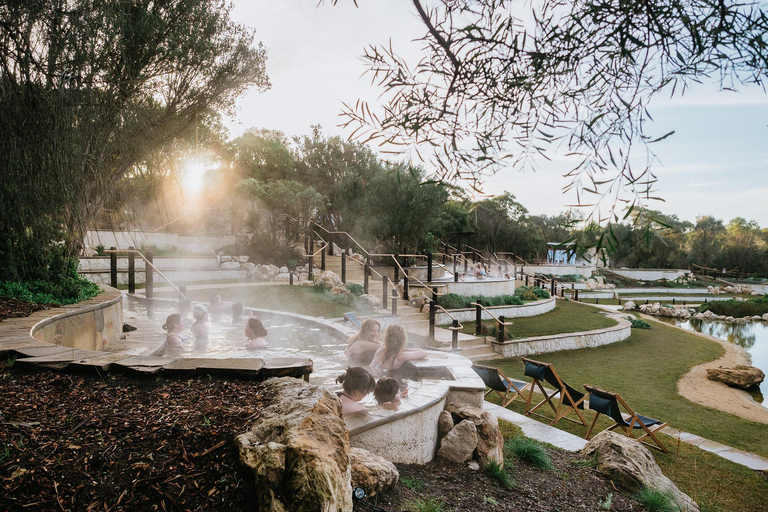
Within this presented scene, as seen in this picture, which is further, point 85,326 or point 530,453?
point 85,326

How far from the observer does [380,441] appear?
3.45 m

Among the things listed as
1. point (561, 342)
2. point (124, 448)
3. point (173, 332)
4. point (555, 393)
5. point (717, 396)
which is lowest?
point (717, 396)

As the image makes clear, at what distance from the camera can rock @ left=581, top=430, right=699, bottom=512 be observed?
12.7 ft

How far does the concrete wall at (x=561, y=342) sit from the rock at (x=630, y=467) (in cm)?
659

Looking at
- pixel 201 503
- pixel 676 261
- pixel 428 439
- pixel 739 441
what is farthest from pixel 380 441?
pixel 676 261

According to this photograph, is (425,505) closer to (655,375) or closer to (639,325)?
(655,375)

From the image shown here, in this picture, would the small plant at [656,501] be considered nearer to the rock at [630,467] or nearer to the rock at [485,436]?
the rock at [630,467]

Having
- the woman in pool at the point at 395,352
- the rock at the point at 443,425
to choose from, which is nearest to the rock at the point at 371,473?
the rock at the point at 443,425

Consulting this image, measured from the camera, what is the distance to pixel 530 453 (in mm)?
4148

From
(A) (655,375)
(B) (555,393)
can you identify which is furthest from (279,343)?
(A) (655,375)

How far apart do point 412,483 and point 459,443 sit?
0.77 meters

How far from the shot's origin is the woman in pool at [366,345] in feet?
19.6

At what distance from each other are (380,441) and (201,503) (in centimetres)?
186

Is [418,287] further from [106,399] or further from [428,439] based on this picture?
[106,399]
